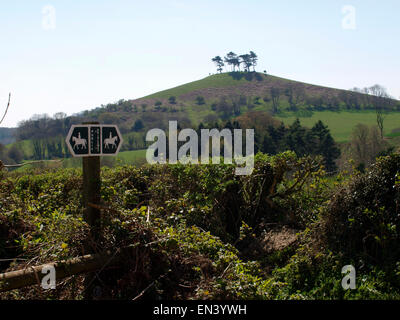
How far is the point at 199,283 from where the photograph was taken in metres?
4.73

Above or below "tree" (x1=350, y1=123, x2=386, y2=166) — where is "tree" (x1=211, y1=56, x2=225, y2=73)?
above

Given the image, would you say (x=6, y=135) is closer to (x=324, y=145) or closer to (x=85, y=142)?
(x=324, y=145)

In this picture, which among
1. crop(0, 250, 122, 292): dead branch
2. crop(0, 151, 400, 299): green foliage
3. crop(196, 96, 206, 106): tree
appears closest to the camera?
crop(0, 250, 122, 292): dead branch

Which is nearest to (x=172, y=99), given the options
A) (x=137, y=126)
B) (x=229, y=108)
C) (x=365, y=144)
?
(x=229, y=108)

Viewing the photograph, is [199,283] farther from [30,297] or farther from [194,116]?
[194,116]

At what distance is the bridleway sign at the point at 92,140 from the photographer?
479 centimetres

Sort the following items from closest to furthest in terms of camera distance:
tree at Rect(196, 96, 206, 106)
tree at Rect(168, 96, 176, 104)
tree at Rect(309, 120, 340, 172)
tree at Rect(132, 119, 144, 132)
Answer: tree at Rect(309, 120, 340, 172) → tree at Rect(132, 119, 144, 132) → tree at Rect(196, 96, 206, 106) → tree at Rect(168, 96, 176, 104)

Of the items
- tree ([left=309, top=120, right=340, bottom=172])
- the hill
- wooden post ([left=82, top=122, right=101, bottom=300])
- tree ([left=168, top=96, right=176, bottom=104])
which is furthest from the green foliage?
tree ([left=168, top=96, right=176, bottom=104])

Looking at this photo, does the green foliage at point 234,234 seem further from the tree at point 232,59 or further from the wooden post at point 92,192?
the tree at point 232,59

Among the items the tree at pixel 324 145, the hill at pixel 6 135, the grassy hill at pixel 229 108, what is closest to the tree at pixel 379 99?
the grassy hill at pixel 229 108

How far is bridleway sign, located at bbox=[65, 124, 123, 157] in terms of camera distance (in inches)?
188

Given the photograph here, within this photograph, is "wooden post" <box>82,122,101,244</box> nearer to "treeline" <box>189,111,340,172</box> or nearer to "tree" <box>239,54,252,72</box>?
"treeline" <box>189,111,340,172</box>
